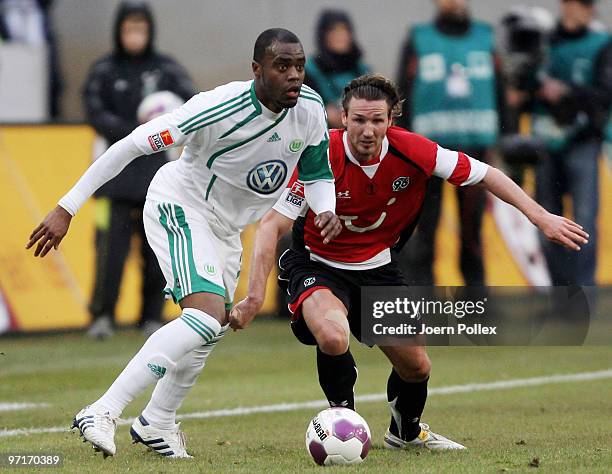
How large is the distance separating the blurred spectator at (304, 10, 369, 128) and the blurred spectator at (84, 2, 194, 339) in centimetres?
111

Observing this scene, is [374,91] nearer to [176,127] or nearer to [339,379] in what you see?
[176,127]

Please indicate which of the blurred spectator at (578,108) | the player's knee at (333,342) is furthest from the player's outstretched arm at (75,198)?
the blurred spectator at (578,108)

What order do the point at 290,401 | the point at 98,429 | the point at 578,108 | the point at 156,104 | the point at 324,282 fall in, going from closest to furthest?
1. the point at 98,429
2. the point at 324,282
3. the point at 290,401
4. the point at 156,104
5. the point at 578,108

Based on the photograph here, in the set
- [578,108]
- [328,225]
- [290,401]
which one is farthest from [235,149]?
[578,108]

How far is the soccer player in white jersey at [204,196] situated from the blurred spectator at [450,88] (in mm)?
5389

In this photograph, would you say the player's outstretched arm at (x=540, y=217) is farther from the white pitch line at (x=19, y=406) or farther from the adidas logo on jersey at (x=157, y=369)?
the white pitch line at (x=19, y=406)

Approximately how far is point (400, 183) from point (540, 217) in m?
0.79

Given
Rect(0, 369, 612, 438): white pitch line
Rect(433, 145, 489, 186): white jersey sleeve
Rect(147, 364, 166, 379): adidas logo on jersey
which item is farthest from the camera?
Rect(0, 369, 612, 438): white pitch line

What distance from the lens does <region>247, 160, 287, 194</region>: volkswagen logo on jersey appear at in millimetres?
7125

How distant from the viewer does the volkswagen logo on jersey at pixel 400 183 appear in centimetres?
739

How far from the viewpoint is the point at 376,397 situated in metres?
9.73

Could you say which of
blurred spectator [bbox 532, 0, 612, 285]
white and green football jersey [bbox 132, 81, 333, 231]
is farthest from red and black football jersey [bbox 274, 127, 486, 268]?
blurred spectator [bbox 532, 0, 612, 285]

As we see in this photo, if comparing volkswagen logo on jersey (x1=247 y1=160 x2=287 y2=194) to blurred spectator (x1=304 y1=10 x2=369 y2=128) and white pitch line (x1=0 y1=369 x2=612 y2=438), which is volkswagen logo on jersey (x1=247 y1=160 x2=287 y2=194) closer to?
white pitch line (x1=0 y1=369 x2=612 y2=438)

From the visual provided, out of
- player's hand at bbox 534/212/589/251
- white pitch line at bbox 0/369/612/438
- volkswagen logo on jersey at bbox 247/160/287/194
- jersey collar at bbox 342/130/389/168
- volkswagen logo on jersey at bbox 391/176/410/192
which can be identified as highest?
jersey collar at bbox 342/130/389/168
